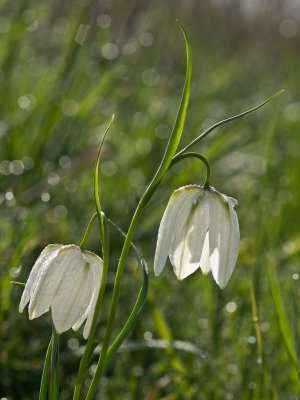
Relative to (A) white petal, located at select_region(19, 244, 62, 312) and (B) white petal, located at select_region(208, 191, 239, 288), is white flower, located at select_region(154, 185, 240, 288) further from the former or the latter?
(A) white petal, located at select_region(19, 244, 62, 312)

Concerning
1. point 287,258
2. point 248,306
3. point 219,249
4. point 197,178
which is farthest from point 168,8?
point 219,249

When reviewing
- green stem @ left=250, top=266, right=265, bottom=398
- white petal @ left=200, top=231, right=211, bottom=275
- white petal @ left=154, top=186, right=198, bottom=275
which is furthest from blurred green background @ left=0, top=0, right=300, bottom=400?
white petal @ left=154, top=186, right=198, bottom=275

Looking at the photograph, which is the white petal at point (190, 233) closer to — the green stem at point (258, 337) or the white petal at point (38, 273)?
the white petal at point (38, 273)

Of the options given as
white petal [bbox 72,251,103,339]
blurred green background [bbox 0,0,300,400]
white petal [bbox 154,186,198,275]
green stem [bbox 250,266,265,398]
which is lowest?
blurred green background [bbox 0,0,300,400]

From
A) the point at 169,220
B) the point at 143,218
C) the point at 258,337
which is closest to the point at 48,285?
the point at 169,220

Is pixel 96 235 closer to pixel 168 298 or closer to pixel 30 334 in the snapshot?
pixel 168 298

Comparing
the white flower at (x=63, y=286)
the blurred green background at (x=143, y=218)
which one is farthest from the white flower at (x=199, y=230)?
the blurred green background at (x=143, y=218)

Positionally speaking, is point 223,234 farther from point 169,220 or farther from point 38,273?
point 38,273
